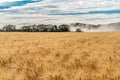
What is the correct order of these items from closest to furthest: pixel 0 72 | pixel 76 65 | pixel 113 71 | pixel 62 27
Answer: pixel 113 71
pixel 0 72
pixel 76 65
pixel 62 27

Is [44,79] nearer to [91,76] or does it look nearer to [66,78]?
[66,78]

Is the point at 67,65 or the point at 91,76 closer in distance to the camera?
the point at 91,76

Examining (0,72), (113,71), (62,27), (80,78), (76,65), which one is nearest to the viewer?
(80,78)

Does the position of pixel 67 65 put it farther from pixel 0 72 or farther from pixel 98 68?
pixel 0 72

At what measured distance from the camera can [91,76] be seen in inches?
173

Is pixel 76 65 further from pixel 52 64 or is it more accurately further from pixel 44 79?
pixel 44 79

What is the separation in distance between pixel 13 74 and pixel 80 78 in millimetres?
1146

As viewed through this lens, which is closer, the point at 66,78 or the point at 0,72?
the point at 66,78

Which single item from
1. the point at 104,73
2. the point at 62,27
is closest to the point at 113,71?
the point at 104,73

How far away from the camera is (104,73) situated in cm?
452

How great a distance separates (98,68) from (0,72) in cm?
159

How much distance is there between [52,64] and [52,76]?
1.20 metres

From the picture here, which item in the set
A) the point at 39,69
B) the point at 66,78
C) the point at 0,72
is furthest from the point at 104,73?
the point at 0,72

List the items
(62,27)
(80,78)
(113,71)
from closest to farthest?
(80,78) → (113,71) → (62,27)
